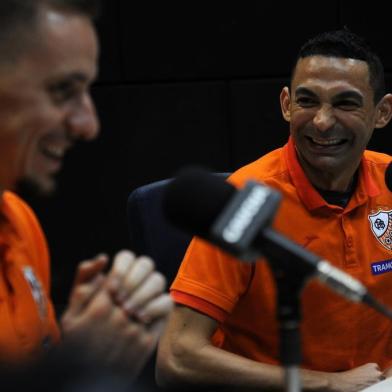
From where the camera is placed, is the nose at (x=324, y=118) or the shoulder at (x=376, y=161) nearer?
the nose at (x=324, y=118)

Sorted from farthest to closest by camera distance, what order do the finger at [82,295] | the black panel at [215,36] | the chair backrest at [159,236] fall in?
1. the black panel at [215,36]
2. the chair backrest at [159,236]
3. the finger at [82,295]

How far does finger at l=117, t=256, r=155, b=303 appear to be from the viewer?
943 millimetres

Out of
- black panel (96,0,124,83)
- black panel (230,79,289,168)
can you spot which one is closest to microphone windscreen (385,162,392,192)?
black panel (230,79,289,168)

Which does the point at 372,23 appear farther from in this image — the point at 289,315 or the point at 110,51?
the point at 289,315

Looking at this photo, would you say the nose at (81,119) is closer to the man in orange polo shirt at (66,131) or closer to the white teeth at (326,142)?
the man in orange polo shirt at (66,131)

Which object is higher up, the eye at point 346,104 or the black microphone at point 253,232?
the black microphone at point 253,232

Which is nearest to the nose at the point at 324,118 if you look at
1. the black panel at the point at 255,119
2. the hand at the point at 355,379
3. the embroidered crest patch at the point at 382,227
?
the embroidered crest patch at the point at 382,227

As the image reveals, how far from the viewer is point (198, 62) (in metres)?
3.10

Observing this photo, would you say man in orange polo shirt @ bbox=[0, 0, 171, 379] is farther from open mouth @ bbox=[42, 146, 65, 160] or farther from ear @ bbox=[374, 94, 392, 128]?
ear @ bbox=[374, 94, 392, 128]

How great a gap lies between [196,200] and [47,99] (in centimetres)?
23

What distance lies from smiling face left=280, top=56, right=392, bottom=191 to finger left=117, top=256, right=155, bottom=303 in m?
0.78

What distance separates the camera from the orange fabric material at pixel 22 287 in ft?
3.75

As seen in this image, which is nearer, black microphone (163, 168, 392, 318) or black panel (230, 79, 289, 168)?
black microphone (163, 168, 392, 318)

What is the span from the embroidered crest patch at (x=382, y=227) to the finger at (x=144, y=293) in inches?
32.6
